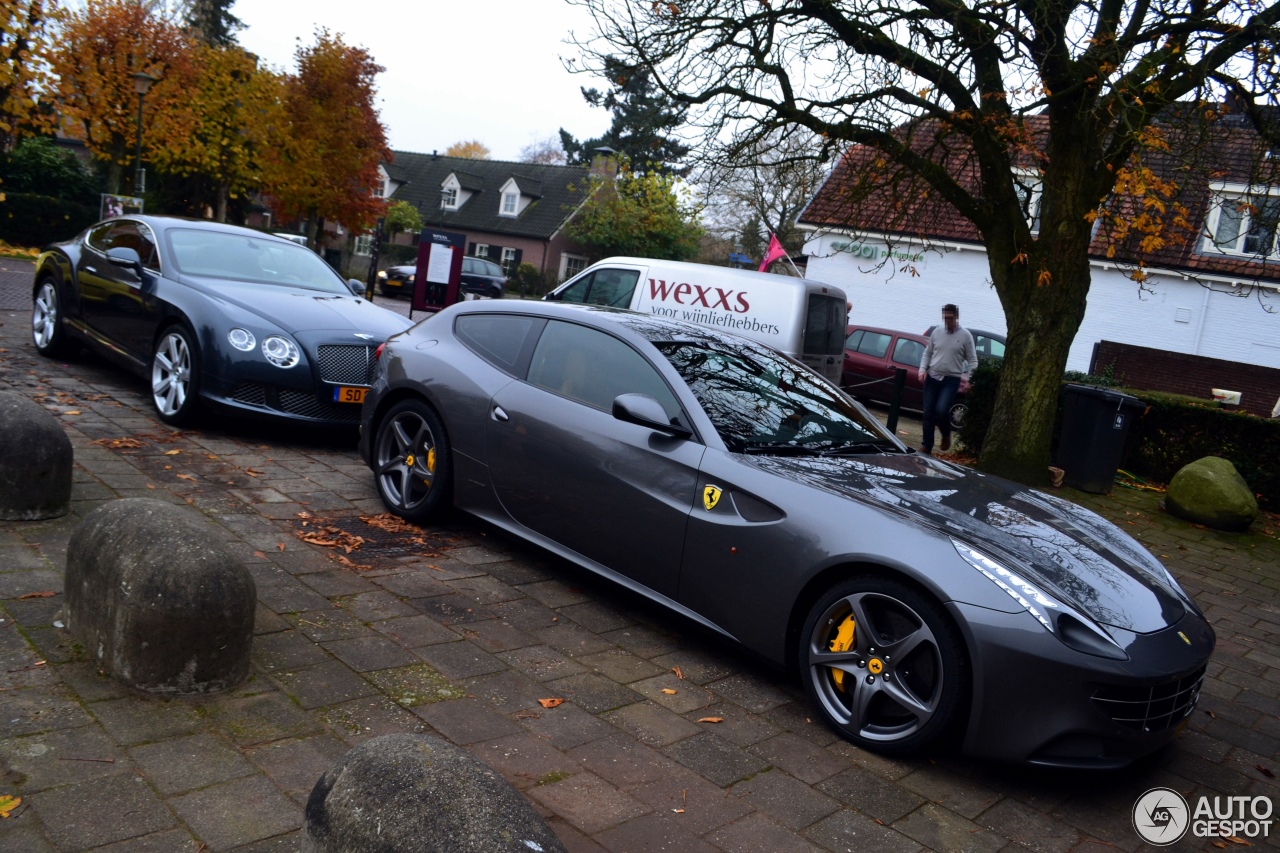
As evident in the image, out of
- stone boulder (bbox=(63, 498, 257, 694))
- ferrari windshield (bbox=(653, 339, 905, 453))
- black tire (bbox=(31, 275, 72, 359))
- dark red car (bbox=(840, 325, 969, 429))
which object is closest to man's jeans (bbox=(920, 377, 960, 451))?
dark red car (bbox=(840, 325, 969, 429))

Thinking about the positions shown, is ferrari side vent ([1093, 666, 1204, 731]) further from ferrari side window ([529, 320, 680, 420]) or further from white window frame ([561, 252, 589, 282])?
white window frame ([561, 252, 589, 282])

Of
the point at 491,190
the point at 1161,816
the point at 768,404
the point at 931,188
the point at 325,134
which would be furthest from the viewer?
the point at 491,190

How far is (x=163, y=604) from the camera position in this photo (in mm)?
3238

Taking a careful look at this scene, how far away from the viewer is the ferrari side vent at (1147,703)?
3.38 metres

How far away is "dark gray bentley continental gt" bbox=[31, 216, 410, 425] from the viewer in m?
6.83

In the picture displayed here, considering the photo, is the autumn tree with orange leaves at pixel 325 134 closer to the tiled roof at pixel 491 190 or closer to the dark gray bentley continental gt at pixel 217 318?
the tiled roof at pixel 491 190

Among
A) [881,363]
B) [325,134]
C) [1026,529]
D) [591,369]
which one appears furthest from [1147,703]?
[325,134]

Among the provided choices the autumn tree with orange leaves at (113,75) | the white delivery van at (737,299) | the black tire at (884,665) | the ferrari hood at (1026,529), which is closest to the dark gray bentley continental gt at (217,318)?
the ferrari hood at (1026,529)

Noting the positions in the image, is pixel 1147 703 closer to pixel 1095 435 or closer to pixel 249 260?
pixel 249 260

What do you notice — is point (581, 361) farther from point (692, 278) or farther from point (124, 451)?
point (692, 278)

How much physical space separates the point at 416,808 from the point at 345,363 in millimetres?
5461

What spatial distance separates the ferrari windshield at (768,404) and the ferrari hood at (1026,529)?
0.17 metres

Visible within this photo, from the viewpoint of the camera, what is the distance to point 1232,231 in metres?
24.0

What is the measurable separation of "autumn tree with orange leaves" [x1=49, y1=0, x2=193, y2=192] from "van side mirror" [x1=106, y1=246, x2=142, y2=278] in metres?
23.2
